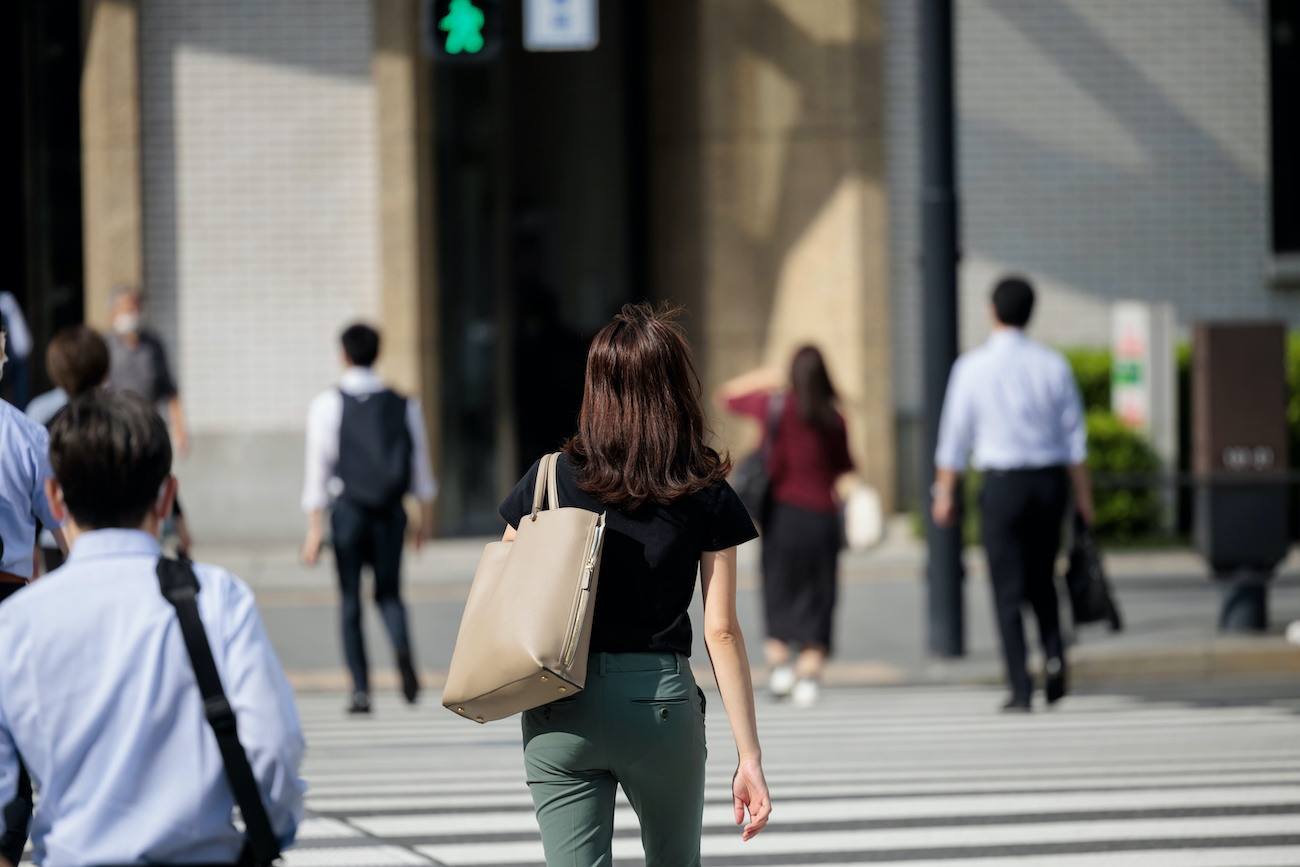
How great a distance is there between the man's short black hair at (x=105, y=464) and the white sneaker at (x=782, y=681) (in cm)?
606

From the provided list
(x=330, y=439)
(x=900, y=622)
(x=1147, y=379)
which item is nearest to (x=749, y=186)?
(x=1147, y=379)

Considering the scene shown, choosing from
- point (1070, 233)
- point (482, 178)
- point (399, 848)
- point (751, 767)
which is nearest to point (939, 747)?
point (399, 848)

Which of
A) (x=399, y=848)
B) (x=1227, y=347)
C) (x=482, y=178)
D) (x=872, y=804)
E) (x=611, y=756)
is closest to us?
(x=611, y=756)

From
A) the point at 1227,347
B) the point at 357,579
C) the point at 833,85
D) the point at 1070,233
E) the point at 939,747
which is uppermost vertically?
the point at 833,85

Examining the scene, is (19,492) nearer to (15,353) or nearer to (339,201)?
(15,353)

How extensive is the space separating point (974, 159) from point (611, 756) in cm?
1188

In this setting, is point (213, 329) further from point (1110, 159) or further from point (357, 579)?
point (1110, 159)

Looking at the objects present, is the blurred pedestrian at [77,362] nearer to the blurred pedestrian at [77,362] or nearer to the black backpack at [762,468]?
the blurred pedestrian at [77,362]

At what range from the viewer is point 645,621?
10.5 feet

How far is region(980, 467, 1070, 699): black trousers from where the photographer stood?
736cm

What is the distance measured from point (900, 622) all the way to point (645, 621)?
7267 millimetres

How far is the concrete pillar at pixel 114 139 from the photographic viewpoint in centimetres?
1384

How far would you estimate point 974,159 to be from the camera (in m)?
14.2

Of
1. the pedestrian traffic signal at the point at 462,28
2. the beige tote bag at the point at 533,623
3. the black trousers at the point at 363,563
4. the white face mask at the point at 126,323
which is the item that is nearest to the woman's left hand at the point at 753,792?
the beige tote bag at the point at 533,623
